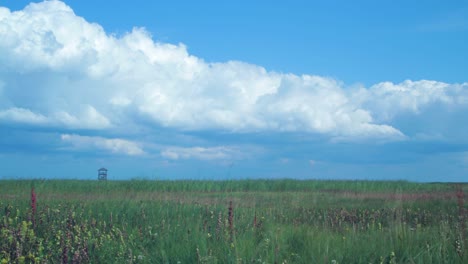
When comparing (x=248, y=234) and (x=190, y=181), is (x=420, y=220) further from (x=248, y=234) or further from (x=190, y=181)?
(x=190, y=181)

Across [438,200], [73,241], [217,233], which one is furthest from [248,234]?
[438,200]

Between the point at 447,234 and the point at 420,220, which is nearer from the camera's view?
the point at 447,234

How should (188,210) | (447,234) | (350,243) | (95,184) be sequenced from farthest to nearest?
(95,184), (188,210), (447,234), (350,243)

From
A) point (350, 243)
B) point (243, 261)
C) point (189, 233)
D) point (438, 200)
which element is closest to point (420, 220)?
point (438, 200)

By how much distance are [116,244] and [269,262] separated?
9.31ft

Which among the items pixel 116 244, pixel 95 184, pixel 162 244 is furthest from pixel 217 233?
pixel 95 184

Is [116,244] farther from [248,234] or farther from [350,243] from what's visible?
[350,243]

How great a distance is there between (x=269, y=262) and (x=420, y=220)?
29.7 feet

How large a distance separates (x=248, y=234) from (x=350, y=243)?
180 cm

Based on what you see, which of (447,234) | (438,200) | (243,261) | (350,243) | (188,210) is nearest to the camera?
(243,261)

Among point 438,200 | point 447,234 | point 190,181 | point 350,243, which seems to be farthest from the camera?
point 190,181

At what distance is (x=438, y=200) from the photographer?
757 inches

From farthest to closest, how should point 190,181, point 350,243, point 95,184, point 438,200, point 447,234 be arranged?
point 190,181 → point 95,184 → point 438,200 → point 447,234 → point 350,243

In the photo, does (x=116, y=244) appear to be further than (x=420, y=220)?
No
